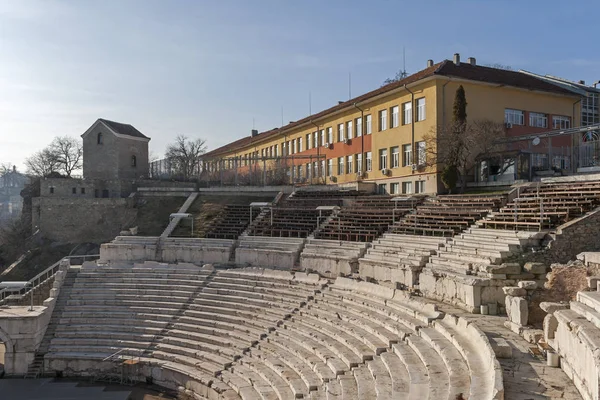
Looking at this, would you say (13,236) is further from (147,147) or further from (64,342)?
(64,342)

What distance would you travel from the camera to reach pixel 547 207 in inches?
766

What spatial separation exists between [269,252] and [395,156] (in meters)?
13.4

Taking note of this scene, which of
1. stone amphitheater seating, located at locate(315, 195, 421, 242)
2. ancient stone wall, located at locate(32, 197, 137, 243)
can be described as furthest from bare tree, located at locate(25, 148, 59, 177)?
stone amphitheater seating, located at locate(315, 195, 421, 242)

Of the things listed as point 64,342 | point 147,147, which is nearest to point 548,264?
point 64,342

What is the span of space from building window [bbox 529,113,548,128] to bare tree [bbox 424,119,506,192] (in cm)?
495

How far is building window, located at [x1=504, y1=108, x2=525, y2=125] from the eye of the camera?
3278cm

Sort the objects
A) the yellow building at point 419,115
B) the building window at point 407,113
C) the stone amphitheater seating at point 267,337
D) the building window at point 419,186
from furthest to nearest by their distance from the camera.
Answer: the building window at point 407,113 < the building window at point 419,186 < the yellow building at point 419,115 < the stone amphitheater seating at point 267,337

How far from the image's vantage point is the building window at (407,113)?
32969 mm

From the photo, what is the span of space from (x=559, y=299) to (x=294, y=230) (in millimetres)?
16031

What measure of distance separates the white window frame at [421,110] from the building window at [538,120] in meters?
7.97

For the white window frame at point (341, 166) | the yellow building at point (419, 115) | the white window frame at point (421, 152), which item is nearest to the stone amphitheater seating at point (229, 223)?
the yellow building at point (419, 115)

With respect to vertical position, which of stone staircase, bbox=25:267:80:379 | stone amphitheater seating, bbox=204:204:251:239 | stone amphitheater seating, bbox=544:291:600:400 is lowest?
stone staircase, bbox=25:267:80:379

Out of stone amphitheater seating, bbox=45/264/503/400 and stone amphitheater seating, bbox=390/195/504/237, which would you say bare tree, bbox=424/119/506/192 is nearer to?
stone amphitheater seating, bbox=390/195/504/237

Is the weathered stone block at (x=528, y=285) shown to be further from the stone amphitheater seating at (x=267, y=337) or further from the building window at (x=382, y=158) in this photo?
the building window at (x=382, y=158)
